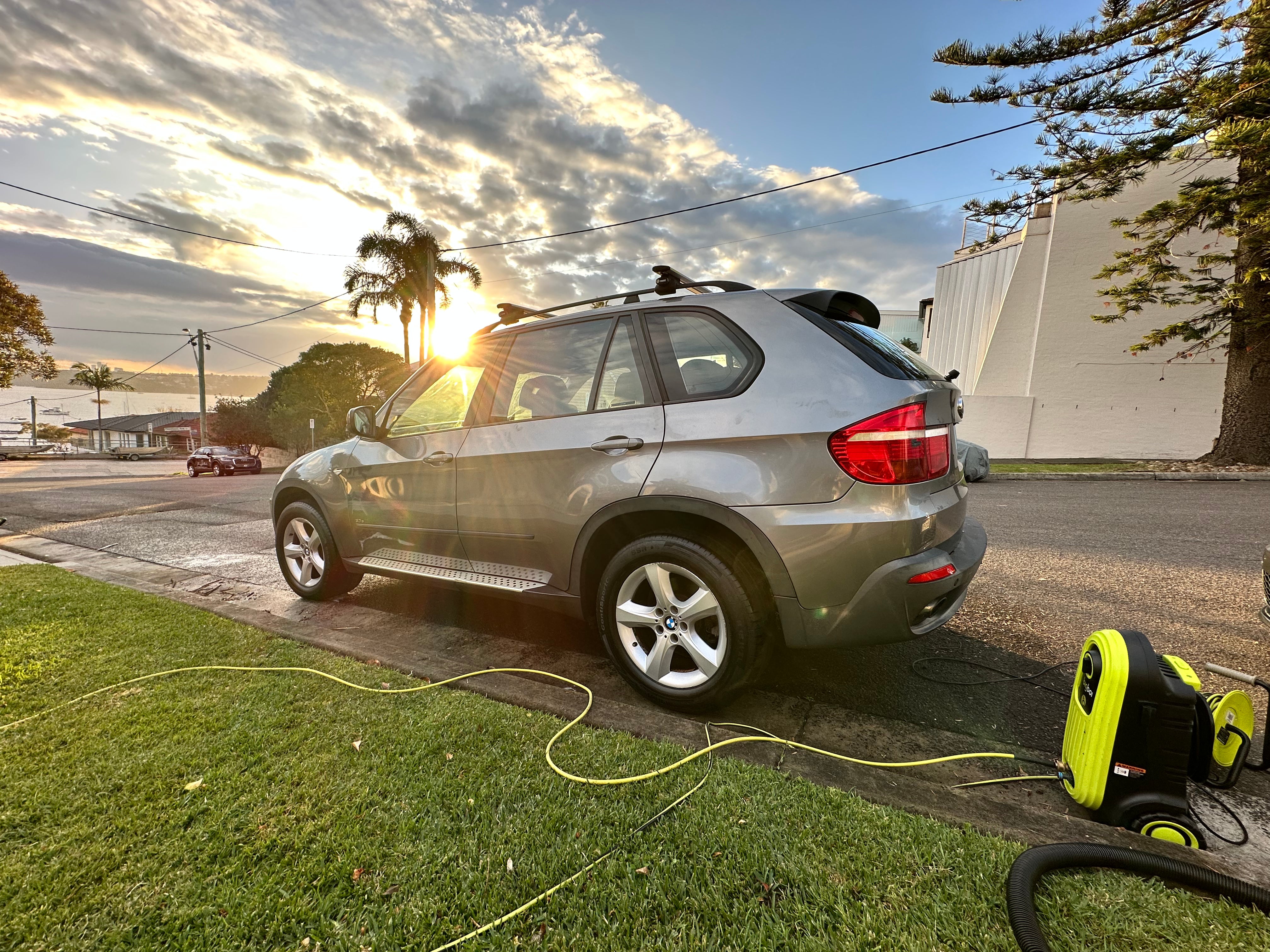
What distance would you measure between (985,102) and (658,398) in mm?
12067

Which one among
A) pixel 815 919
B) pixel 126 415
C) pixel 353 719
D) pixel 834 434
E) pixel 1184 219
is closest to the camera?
pixel 815 919

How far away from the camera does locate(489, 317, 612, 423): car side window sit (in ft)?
9.35

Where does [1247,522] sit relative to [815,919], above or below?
above

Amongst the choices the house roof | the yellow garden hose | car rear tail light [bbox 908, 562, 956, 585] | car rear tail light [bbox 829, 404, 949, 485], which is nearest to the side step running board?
the yellow garden hose

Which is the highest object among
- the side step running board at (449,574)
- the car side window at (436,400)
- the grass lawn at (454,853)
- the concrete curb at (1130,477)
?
the car side window at (436,400)

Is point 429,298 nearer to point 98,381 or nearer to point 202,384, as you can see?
point 202,384

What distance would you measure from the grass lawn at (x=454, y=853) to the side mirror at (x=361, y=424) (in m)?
1.79

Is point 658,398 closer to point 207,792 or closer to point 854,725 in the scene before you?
point 854,725

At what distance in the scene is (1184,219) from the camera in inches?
433

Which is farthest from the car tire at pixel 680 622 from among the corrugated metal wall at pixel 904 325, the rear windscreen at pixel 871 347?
the corrugated metal wall at pixel 904 325

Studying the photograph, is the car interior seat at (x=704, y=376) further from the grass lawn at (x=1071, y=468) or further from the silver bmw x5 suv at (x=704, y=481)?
→ the grass lawn at (x=1071, y=468)

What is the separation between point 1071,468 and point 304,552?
15.1 meters

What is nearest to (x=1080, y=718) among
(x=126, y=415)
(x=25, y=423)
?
(x=25, y=423)

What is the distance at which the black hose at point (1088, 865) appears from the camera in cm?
128
